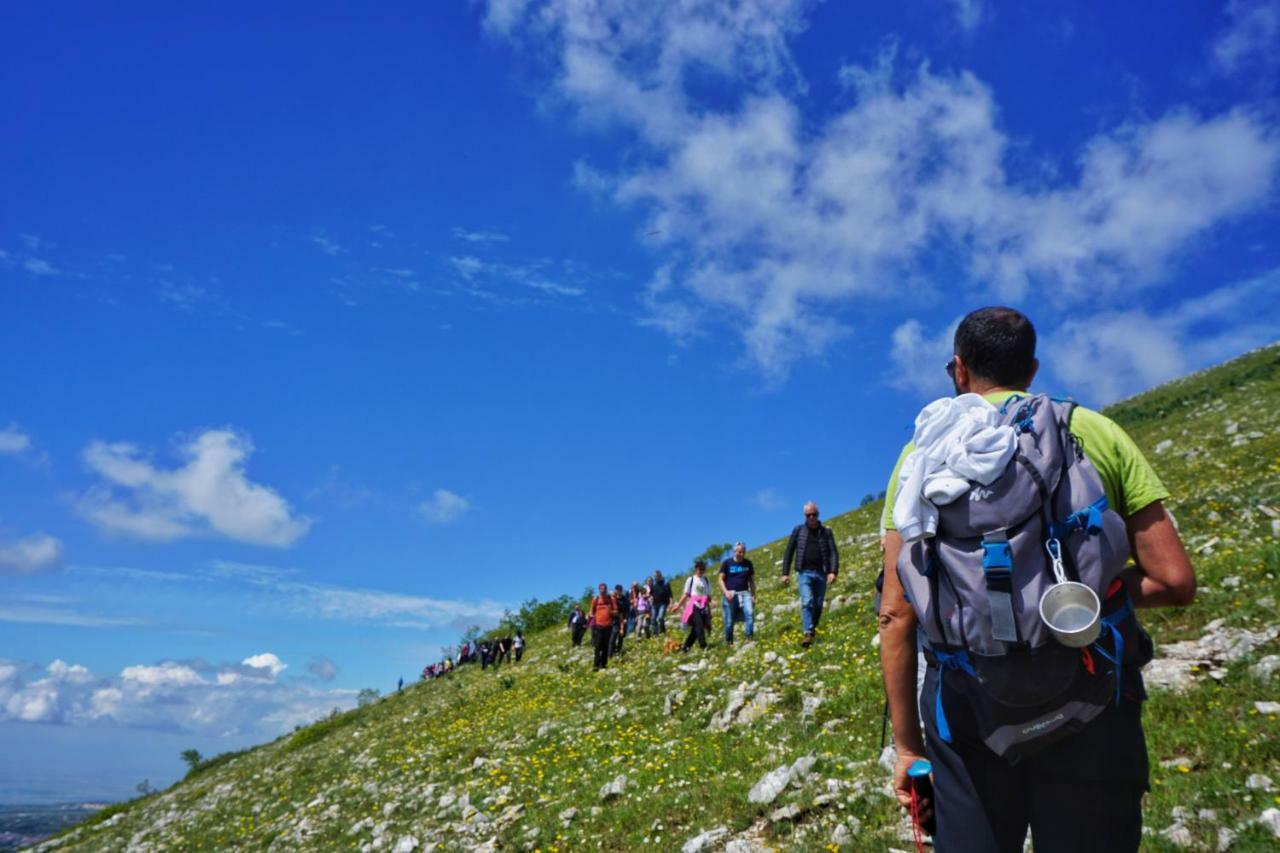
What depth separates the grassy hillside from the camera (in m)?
6.88

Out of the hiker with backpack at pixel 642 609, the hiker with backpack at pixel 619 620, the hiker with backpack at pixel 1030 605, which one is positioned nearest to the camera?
the hiker with backpack at pixel 1030 605

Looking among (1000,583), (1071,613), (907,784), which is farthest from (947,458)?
(907,784)

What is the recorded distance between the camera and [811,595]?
602 inches

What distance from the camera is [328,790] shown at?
57.0ft

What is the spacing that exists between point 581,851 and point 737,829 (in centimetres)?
194

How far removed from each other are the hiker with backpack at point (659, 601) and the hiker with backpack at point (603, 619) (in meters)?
3.95

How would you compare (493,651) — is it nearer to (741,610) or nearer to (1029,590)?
(741,610)

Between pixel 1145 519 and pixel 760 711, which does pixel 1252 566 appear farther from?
pixel 1145 519

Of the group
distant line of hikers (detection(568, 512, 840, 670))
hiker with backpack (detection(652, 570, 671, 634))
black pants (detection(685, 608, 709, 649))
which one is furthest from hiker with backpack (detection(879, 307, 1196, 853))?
hiker with backpack (detection(652, 570, 671, 634))

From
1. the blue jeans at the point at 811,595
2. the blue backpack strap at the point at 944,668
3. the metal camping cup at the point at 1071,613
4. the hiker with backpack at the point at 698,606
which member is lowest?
the blue backpack strap at the point at 944,668

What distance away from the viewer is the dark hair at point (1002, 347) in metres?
3.10

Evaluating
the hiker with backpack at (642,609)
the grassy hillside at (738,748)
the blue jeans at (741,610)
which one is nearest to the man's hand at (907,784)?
the grassy hillside at (738,748)

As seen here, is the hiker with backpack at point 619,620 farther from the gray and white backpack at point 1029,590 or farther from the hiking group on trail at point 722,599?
the gray and white backpack at point 1029,590

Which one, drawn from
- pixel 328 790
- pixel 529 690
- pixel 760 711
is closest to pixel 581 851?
pixel 760 711
